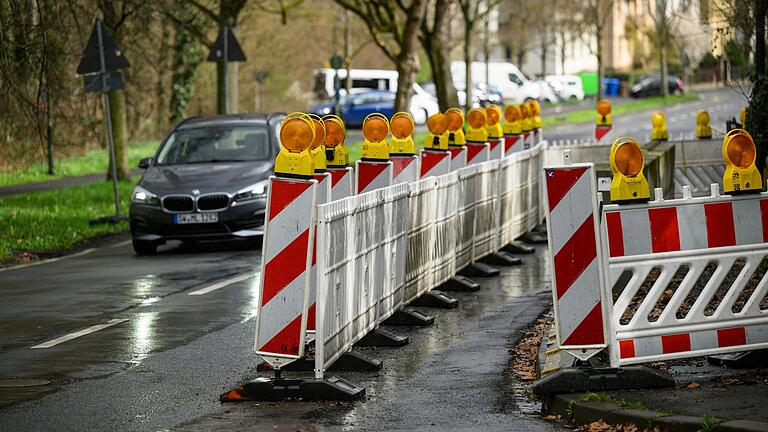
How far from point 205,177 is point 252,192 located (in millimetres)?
732

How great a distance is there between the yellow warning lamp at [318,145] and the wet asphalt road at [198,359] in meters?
1.38

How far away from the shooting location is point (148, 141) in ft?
167

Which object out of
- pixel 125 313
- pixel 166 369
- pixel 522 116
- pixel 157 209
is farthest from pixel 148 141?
pixel 166 369

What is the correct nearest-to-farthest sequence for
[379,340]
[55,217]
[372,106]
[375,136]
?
[379,340] → [375,136] → [55,217] → [372,106]

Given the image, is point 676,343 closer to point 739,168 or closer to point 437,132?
point 739,168

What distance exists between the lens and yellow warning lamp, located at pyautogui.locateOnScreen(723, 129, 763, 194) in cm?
872

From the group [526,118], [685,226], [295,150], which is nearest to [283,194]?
[295,150]

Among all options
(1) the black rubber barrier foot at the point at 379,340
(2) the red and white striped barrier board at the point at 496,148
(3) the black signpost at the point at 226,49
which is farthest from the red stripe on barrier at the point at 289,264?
(3) the black signpost at the point at 226,49

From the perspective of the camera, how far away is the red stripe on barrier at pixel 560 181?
27.6ft

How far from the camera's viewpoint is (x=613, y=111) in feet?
223

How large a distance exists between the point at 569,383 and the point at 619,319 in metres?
0.50

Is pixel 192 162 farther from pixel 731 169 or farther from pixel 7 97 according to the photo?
pixel 731 169

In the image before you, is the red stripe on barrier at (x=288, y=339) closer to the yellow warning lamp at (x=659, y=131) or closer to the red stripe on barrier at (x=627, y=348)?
the red stripe on barrier at (x=627, y=348)

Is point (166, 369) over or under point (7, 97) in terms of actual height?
under
